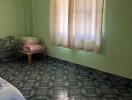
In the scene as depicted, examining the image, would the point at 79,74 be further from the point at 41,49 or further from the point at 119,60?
the point at 41,49

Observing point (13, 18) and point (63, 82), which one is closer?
point (63, 82)

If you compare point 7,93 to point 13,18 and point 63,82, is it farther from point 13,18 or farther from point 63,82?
point 13,18

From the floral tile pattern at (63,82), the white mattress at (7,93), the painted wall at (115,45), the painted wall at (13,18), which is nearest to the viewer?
the white mattress at (7,93)

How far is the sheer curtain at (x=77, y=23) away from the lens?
10.3 ft

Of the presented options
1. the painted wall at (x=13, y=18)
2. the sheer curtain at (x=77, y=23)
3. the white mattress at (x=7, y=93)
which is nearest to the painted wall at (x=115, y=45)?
the sheer curtain at (x=77, y=23)

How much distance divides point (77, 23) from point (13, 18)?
172 cm

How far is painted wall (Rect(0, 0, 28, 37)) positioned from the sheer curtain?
91cm

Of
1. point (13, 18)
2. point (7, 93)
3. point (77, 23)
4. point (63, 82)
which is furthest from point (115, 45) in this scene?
point (13, 18)

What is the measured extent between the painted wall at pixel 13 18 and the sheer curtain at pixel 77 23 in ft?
2.99

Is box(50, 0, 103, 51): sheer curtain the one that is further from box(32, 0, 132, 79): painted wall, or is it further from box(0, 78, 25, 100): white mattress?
box(0, 78, 25, 100): white mattress

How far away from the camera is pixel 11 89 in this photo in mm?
1654

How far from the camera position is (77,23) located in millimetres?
3391

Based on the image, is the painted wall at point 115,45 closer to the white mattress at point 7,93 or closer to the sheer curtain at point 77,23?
the sheer curtain at point 77,23

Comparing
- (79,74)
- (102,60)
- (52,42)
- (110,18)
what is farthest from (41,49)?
(110,18)
